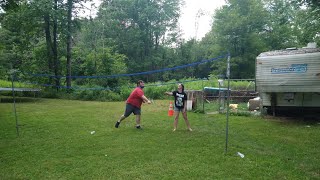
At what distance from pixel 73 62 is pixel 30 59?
3.78 meters

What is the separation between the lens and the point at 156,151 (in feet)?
19.9

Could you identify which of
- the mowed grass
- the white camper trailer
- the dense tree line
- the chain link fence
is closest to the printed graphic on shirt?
the mowed grass

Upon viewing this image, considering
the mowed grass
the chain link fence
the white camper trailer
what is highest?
the white camper trailer

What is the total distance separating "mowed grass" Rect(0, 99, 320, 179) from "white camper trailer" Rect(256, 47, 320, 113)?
3.31ft

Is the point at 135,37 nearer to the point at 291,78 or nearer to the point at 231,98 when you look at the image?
the point at 231,98

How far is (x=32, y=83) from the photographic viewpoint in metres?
20.2

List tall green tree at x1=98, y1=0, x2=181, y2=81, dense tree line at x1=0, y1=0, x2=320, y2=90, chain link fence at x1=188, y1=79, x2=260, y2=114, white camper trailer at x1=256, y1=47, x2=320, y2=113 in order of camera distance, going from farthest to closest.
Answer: tall green tree at x1=98, y1=0, x2=181, y2=81 → dense tree line at x1=0, y1=0, x2=320, y2=90 → chain link fence at x1=188, y1=79, x2=260, y2=114 → white camper trailer at x1=256, y1=47, x2=320, y2=113

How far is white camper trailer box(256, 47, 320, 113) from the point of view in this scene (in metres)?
8.84

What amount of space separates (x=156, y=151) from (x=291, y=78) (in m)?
5.90

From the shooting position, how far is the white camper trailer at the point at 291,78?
8.84 metres

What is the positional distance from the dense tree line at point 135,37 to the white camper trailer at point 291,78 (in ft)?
6.43

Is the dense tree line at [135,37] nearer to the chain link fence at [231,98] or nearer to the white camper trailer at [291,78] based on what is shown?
the white camper trailer at [291,78]

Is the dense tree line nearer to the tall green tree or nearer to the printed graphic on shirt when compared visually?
the tall green tree

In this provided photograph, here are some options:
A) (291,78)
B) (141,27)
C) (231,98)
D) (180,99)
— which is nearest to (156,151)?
(180,99)
